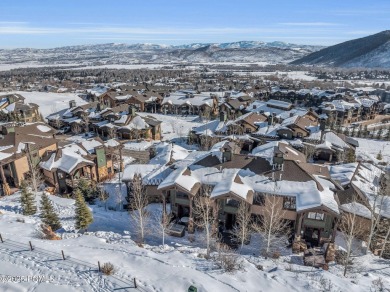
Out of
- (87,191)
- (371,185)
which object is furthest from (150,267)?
(371,185)

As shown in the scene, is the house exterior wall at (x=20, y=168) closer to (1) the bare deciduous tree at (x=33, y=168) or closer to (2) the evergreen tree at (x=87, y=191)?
(1) the bare deciduous tree at (x=33, y=168)

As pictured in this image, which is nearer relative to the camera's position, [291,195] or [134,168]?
[291,195]

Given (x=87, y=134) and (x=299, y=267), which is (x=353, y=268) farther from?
(x=87, y=134)

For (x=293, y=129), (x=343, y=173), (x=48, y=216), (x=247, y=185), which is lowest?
(x=48, y=216)

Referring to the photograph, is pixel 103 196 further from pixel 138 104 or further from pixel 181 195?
pixel 138 104

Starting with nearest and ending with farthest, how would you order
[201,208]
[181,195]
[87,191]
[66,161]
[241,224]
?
[241,224] → [201,208] → [181,195] → [87,191] → [66,161]

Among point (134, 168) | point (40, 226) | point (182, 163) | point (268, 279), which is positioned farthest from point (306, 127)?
point (40, 226)

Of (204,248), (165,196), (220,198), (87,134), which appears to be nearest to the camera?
(204,248)

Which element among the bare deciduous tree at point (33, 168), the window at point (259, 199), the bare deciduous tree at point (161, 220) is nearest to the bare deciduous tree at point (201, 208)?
the bare deciduous tree at point (161, 220)
